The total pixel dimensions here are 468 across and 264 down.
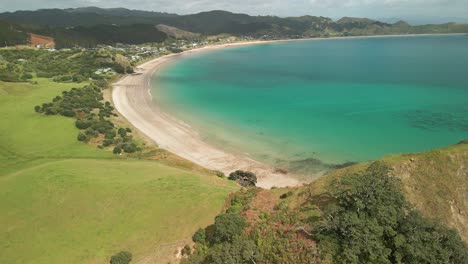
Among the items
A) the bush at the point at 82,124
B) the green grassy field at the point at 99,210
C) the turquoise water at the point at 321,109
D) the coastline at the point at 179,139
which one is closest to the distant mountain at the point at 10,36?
the turquoise water at the point at 321,109

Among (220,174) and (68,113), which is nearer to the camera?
(220,174)

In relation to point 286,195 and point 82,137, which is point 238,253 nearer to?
point 286,195

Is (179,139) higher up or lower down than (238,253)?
lower down

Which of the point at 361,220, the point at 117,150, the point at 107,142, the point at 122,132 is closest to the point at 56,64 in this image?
the point at 122,132

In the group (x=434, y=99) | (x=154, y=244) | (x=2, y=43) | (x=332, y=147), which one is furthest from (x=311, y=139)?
(x=2, y=43)

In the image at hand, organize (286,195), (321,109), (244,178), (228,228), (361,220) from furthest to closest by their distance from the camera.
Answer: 1. (321,109)
2. (244,178)
3. (286,195)
4. (228,228)
5. (361,220)

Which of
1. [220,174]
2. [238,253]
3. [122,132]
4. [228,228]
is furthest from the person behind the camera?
[122,132]
